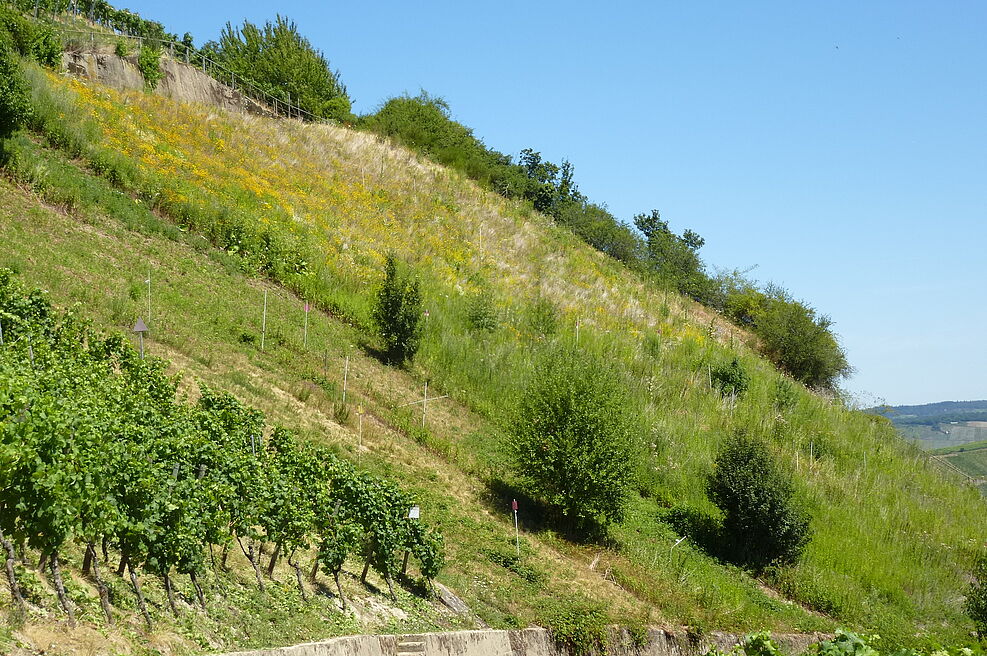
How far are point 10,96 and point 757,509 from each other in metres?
30.1

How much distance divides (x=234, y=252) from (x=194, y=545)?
23.8m

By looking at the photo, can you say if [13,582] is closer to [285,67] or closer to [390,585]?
[390,585]

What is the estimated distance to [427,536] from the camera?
1658 cm

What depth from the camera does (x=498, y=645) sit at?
1580cm

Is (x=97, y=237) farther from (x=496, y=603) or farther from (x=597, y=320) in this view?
(x=597, y=320)

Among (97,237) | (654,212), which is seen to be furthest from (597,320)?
(654,212)

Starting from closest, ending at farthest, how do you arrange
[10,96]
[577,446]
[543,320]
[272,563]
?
[272,563] < [577,446] < [10,96] < [543,320]

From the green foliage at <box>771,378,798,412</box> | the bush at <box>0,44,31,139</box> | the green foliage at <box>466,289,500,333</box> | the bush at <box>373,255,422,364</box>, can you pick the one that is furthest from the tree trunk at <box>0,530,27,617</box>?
the green foliage at <box>771,378,798,412</box>

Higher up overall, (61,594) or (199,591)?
(61,594)

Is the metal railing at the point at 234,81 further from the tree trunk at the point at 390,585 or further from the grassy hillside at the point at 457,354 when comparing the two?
the tree trunk at the point at 390,585

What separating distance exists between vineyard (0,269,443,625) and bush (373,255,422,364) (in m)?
12.5

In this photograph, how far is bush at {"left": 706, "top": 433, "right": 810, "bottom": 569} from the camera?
2709 cm

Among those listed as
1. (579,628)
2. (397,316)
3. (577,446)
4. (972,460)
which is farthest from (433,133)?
(972,460)

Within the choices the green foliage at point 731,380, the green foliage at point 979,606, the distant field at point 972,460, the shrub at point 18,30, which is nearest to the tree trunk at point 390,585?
the green foliage at point 979,606
